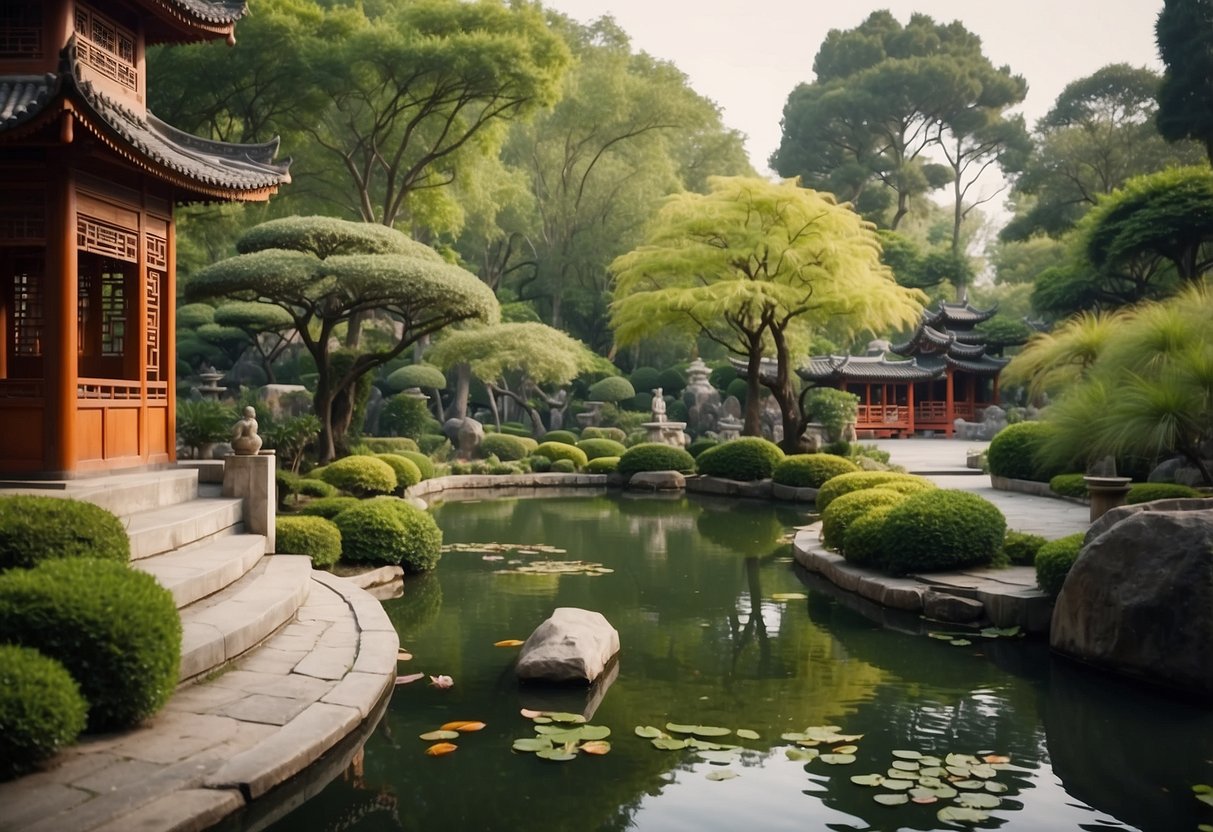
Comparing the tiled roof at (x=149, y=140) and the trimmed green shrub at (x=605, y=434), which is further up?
the tiled roof at (x=149, y=140)

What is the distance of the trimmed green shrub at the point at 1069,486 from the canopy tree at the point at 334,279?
9779mm

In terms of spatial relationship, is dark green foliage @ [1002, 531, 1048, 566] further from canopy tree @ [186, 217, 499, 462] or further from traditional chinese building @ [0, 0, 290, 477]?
canopy tree @ [186, 217, 499, 462]

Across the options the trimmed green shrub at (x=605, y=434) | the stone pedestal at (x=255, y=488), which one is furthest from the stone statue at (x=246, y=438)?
the trimmed green shrub at (x=605, y=434)

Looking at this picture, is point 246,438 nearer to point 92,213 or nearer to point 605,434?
point 92,213

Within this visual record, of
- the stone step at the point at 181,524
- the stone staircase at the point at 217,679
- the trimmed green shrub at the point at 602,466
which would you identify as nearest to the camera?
the stone staircase at the point at 217,679

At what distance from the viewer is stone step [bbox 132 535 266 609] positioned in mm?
7102

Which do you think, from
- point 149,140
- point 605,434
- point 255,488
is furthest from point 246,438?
point 605,434

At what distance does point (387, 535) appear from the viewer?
1111cm

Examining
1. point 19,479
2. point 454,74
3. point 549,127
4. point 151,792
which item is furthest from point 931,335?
point 151,792

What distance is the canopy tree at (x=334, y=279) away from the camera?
15.7 metres

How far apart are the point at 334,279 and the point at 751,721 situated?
464 inches

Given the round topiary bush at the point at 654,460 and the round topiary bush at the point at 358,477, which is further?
the round topiary bush at the point at 654,460

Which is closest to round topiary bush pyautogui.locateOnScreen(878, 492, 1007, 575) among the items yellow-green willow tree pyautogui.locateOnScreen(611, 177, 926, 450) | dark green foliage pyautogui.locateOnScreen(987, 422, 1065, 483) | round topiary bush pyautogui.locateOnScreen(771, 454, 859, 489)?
dark green foliage pyautogui.locateOnScreen(987, 422, 1065, 483)

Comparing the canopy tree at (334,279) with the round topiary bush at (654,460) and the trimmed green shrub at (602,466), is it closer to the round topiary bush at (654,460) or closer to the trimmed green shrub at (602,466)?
the round topiary bush at (654,460)
